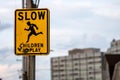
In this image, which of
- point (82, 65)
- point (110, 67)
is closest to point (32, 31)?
point (110, 67)

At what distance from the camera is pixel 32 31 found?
11594 millimetres

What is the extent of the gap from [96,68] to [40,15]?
11299 centimetres

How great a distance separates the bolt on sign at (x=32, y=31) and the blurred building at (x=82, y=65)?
4138 inches

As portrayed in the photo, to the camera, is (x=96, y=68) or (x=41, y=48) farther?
(x=96, y=68)

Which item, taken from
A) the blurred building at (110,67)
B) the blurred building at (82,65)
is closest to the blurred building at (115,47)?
the blurred building at (82,65)

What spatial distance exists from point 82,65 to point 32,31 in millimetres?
116091

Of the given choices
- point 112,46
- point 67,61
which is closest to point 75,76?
point 67,61

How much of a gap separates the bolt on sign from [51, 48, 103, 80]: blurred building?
105113 mm

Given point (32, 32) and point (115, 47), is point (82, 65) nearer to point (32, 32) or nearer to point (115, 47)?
point (115, 47)

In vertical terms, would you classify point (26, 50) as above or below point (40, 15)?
below

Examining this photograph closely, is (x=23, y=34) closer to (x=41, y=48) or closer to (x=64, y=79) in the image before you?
(x=41, y=48)

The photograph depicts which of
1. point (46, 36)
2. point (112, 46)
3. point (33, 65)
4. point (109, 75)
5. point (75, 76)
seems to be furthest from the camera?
point (112, 46)

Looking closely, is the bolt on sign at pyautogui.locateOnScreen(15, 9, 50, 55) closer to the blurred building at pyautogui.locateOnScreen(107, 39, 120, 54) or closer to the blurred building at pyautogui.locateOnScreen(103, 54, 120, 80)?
the blurred building at pyautogui.locateOnScreen(103, 54, 120, 80)

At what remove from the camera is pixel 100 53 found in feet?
402
